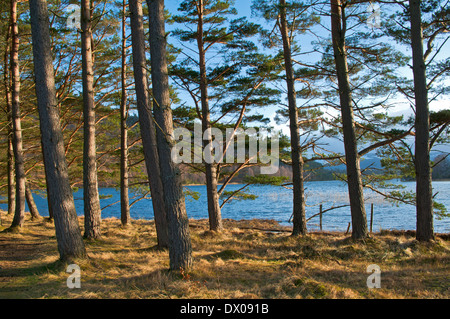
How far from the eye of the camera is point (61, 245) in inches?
237

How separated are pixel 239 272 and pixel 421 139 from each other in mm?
5501

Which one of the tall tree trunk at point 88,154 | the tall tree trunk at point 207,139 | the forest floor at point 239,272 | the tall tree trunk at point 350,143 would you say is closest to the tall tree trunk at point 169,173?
the forest floor at point 239,272

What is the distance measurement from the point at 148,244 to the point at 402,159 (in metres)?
9.13

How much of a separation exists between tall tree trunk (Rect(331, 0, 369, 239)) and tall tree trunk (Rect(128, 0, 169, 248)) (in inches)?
189

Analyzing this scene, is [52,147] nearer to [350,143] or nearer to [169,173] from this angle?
[169,173]

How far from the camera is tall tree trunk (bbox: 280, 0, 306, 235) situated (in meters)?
9.77

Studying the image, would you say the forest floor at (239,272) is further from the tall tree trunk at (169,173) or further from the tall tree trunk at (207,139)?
the tall tree trunk at (207,139)

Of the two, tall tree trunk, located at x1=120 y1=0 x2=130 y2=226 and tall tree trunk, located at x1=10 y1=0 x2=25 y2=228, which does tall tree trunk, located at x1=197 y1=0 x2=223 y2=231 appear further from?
tall tree trunk, located at x1=10 y1=0 x2=25 y2=228

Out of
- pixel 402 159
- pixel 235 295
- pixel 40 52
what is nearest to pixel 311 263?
pixel 235 295

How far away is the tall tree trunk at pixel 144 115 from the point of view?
7.04 m

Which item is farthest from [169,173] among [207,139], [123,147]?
[123,147]

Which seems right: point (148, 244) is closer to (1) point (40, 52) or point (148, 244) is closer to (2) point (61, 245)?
(2) point (61, 245)

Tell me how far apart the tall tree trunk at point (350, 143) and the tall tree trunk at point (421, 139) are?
129 cm

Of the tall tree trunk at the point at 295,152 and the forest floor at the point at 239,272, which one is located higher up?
the tall tree trunk at the point at 295,152
